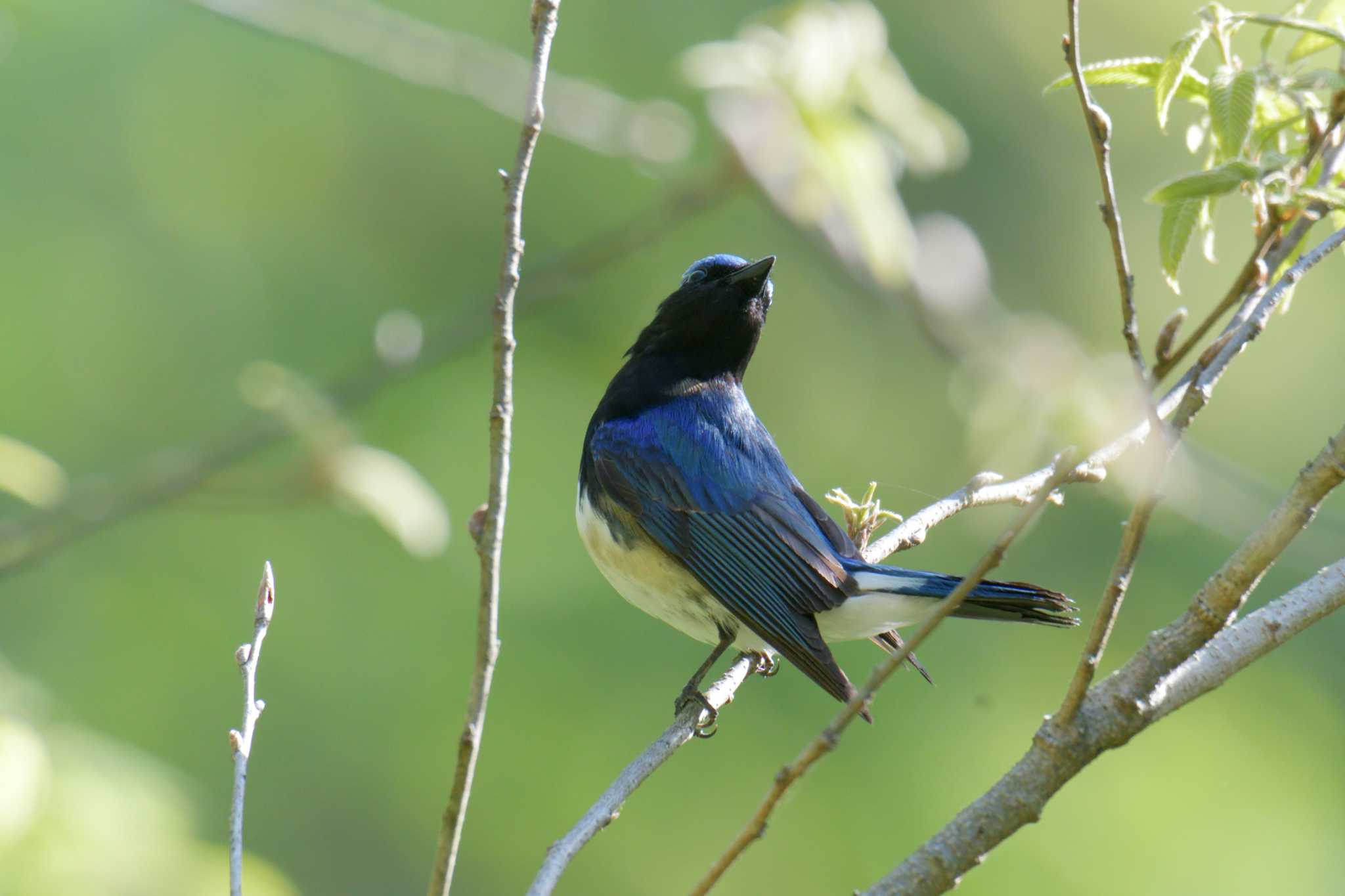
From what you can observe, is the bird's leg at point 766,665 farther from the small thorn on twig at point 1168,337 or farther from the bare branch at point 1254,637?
the small thorn on twig at point 1168,337

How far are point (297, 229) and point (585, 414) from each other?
2.56m

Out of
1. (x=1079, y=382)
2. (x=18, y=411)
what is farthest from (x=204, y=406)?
(x=1079, y=382)

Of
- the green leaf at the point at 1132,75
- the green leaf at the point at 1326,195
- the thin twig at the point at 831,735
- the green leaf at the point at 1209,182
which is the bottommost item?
the thin twig at the point at 831,735

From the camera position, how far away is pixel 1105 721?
1.88 m

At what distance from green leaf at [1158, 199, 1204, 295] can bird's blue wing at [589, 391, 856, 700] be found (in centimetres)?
143

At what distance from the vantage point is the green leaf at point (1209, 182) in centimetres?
188

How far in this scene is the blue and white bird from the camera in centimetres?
337

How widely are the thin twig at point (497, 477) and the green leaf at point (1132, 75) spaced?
91 cm

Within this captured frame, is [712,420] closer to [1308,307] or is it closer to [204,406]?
[204,406]

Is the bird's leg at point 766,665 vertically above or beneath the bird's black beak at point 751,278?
beneath

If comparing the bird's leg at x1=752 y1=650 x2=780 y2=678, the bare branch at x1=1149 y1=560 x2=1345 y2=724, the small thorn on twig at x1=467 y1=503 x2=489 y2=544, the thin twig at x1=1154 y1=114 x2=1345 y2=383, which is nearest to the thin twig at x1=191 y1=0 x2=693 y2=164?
the small thorn on twig at x1=467 y1=503 x2=489 y2=544

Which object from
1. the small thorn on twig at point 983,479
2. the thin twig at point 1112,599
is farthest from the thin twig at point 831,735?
the small thorn on twig at point 983,479

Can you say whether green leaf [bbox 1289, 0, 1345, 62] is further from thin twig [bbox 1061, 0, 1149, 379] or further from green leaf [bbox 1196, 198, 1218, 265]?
thin twig [bbox 1061, 0, 1149, 379]

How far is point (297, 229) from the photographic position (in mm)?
9133
